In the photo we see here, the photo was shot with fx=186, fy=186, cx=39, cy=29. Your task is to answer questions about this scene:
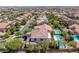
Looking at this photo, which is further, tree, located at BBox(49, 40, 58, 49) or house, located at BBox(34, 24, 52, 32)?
house, located at BBox(34, 24, 52, 32)

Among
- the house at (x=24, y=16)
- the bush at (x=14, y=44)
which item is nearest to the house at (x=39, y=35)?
the bush at (x=14, y=44)

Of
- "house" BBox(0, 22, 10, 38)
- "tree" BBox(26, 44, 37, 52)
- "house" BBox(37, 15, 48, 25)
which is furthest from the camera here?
"house" BBox(37, 15, 48, 25)

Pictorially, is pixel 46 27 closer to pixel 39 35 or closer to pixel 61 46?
pixel 39 35

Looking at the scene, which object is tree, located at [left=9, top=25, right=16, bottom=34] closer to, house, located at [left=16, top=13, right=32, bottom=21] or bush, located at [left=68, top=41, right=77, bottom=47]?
house, located at [left=16, top=13, right=32, bottom=21]

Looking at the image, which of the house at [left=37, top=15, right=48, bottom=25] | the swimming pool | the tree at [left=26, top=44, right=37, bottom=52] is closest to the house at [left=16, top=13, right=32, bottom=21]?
the house at [left=37, top=15, right=48, bottom=25]

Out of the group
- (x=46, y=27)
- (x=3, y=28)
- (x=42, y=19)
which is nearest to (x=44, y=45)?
(x=46, y=27)
